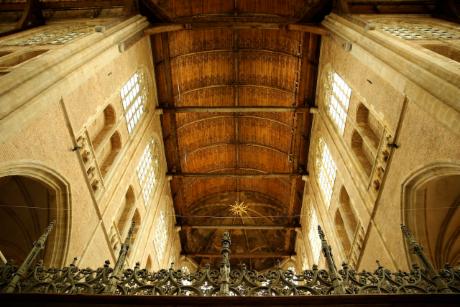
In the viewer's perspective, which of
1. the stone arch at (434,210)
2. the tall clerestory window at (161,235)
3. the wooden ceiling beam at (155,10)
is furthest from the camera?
the tall clerestory window at (161,235)

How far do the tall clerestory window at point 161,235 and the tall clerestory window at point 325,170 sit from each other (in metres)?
8.81

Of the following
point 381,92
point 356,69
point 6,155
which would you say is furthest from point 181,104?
point 6,155

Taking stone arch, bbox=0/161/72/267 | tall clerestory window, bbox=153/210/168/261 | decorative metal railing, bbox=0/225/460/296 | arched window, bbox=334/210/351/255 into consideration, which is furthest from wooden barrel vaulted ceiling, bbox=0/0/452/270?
decorative metal railing, bbox=0/225/460/296

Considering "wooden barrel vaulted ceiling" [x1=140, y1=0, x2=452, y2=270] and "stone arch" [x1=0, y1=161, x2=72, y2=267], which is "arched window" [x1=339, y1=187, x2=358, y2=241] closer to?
"wooden barrel vaulted ceiling" [x1=140, y1=0, x2=452, y2=270]

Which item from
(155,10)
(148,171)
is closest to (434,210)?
(148,171)

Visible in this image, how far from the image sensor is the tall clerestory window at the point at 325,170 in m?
16.0

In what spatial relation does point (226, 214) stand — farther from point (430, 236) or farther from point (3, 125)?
point (3, 125)

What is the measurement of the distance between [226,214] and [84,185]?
18.6 meters

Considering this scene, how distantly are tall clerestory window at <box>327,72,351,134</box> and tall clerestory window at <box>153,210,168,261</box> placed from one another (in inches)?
413

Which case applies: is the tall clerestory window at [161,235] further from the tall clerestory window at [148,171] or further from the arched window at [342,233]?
the arched window at [342,233]

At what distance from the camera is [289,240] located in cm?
2434

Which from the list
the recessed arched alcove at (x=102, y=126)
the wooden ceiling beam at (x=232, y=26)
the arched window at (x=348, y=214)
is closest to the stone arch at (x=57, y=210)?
the recessed arched alcove at (x=102, y=126)

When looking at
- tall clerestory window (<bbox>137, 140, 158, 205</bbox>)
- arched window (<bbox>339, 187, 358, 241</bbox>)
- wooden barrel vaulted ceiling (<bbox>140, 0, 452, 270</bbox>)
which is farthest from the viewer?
wooden barrel vaulted ceiling (<bbox>140, 0, 452, 270</bbox>)

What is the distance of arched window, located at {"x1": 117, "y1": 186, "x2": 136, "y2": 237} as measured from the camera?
539 inches
